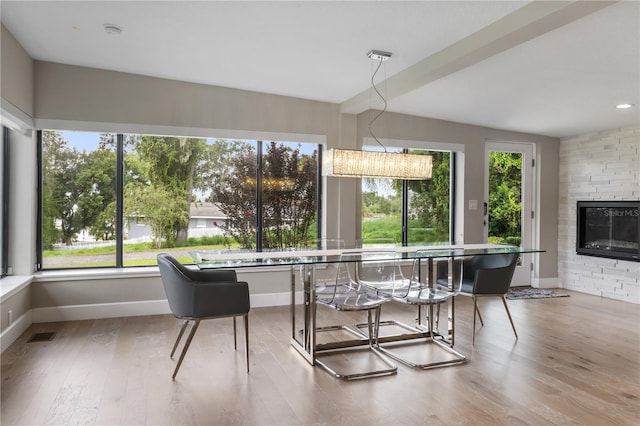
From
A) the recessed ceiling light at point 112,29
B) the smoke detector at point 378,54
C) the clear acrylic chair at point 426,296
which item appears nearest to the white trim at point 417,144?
the smoke detector at point 378,54

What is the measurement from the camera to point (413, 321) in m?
4.66

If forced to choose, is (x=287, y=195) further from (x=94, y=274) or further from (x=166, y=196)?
(x=94, y=274)

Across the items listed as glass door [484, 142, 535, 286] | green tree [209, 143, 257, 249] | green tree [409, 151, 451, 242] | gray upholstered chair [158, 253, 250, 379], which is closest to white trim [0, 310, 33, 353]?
gray upholstered chair [158, 253, 250, 379]

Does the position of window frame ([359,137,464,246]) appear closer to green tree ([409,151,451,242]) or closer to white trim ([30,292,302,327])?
green tree ([409,151,451,242])

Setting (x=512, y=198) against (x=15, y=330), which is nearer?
(x=15, y=330)

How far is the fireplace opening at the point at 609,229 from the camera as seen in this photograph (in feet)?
18.9

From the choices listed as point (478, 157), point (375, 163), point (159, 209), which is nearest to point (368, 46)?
point (375, 163)

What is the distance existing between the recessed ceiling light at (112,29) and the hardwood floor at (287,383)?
8.19 ft

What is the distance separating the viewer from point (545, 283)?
6766 mm

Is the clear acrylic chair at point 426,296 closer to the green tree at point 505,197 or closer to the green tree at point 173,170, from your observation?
the green tree at point 173,170

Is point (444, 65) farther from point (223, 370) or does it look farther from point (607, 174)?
point (607, 174)

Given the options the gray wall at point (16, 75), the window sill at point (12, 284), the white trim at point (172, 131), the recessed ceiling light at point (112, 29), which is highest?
the recessed ceiling light at point (112, 29)

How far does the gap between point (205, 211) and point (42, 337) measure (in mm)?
1974

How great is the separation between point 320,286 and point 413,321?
1.45 metres
